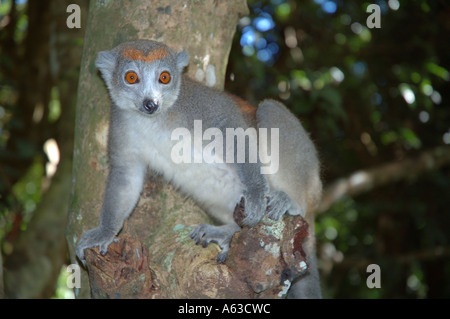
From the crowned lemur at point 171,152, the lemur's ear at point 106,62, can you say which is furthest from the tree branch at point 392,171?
the lemur's ear at point 106,62

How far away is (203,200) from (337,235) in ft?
18.5

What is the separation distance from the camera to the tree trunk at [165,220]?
3.54 metres

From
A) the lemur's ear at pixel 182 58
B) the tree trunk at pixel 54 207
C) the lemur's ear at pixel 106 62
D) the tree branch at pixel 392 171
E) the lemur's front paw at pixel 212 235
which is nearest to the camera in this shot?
the lemur's front paw at pixel 212 235

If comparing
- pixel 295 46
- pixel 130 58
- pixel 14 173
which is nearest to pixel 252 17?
pixel 295 46

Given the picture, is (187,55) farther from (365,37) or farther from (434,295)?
(434,295)

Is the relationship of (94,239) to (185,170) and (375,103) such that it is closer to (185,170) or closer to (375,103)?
(185,170)

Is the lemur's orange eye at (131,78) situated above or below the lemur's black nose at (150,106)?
above

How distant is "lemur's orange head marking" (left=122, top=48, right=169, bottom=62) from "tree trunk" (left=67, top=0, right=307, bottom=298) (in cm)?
37

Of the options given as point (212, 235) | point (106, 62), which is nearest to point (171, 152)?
point (212, 235)

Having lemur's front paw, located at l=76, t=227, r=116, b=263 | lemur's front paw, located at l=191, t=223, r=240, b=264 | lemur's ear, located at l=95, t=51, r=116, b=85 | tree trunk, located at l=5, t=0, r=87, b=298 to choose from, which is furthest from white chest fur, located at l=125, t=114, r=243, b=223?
tree trunk, located at l=5, t=0, r=87, b=298

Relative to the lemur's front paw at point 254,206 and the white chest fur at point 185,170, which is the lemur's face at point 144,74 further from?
the lemur's front paw at point 254,206

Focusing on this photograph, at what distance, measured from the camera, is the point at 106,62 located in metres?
4.63

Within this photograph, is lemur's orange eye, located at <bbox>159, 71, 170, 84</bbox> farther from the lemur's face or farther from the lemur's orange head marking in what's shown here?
the lemur's orange head marking

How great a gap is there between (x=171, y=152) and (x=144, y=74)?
2.67 feet
